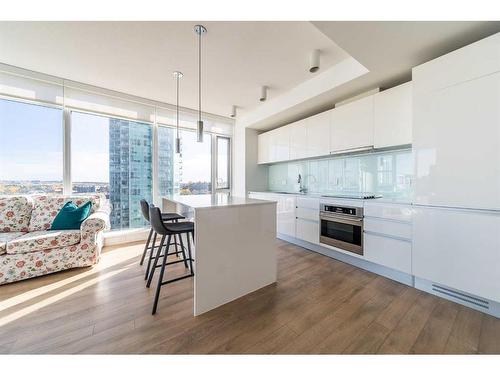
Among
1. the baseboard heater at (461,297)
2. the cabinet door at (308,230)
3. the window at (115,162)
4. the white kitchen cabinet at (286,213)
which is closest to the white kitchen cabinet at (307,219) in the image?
the cabinet door at (308,230)

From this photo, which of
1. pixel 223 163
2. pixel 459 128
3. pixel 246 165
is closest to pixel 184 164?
pixel 223 163

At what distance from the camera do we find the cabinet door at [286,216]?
11.3ft

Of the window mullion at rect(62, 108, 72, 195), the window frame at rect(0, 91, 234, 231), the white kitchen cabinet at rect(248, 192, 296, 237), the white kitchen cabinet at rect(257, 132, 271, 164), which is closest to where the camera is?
the window frame at rect(0, 91, 234, 231)

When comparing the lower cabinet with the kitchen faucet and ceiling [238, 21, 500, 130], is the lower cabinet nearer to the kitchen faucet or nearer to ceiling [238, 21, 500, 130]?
the kitchen faucet

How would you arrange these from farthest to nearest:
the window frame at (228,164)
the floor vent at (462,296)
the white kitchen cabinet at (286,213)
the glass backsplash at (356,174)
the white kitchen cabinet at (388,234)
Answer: the window frame at (228,164)
the white kitchen cabinet at (286,213)
the glass backsplash at (356,174)
the white kitchen cabinet at (388,234)
the floor vent at (462,296)

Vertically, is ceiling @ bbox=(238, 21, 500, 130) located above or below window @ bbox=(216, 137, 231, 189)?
above

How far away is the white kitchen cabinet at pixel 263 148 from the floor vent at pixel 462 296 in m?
3.21

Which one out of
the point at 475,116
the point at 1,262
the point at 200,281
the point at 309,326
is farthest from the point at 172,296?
the point at 475,116

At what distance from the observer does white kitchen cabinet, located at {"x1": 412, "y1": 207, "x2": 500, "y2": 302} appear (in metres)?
1.60

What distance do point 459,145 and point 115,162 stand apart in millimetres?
4563

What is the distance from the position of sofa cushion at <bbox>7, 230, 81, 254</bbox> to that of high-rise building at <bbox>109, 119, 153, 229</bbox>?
1.14 meters

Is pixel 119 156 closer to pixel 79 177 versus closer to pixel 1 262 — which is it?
pixel 79 177

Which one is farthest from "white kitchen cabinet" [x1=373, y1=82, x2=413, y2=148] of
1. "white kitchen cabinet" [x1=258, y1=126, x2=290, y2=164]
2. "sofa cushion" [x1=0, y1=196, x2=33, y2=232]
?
"sofa cushion" [x1=0, y1=196, x2=33, y2=232]

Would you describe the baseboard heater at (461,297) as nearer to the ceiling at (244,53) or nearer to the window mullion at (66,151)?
the ceiling at (244,53)
